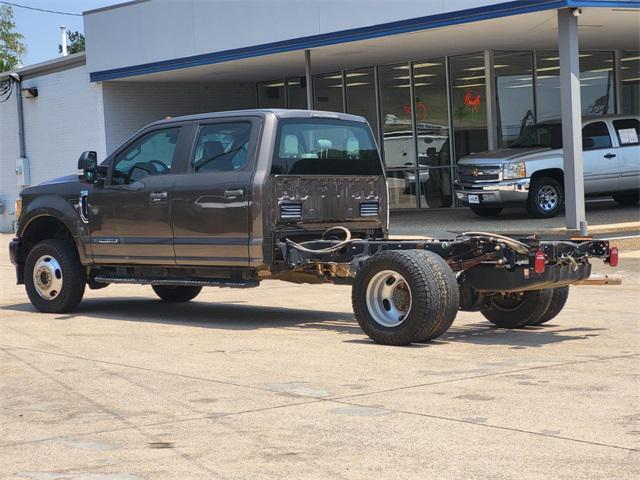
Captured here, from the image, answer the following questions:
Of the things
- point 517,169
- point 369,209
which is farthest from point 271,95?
point 369,209

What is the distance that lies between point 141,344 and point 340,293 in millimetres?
4814

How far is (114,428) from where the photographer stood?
6.41m

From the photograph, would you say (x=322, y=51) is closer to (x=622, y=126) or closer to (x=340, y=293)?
(x=622, y=126)

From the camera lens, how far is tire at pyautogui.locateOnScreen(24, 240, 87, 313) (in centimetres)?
1195

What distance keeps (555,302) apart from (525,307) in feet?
0.93

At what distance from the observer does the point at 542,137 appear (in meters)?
21.2

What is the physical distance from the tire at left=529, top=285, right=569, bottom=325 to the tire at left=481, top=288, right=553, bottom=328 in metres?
0.04

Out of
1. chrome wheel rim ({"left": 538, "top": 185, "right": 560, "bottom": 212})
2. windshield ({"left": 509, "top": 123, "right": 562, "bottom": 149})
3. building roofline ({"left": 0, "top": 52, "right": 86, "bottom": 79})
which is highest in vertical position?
building roofline ({"left": 0, "top": 52, "right": 86, "bottom": 79})

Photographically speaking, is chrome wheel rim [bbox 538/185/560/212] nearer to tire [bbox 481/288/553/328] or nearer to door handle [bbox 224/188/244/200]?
tire [bbox 481/288/553/328]

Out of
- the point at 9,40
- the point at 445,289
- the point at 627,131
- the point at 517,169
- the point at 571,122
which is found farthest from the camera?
the point at 9,40

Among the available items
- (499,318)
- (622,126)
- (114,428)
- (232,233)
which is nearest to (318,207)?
(232,233)

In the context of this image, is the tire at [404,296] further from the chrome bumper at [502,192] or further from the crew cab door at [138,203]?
the chrome bumper at [502,192]

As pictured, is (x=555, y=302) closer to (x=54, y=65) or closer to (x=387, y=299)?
(x=387, y=299)

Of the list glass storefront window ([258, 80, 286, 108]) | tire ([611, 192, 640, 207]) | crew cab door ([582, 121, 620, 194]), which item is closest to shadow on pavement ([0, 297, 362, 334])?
crew cab door ([582, 121, 620, 194])
